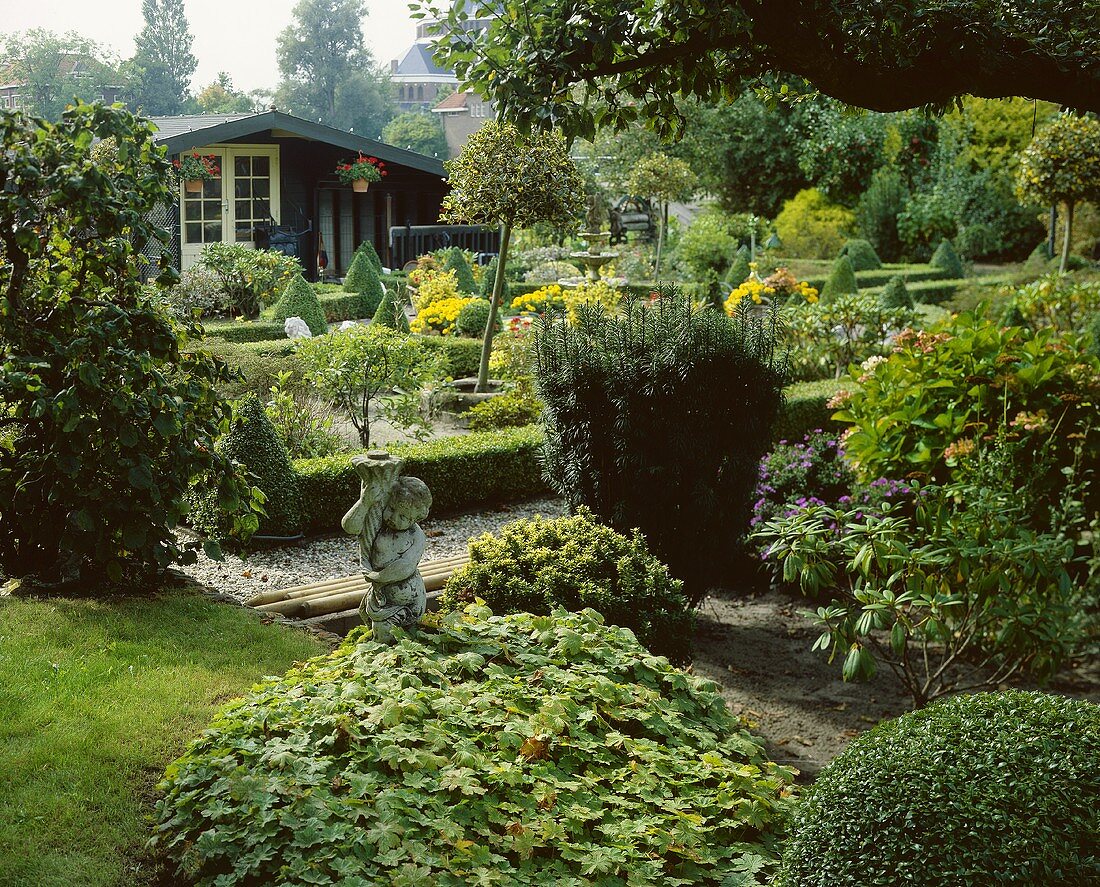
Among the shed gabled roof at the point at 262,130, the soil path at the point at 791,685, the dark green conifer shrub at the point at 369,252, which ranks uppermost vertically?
the shed gabled roof at the point at 262,130

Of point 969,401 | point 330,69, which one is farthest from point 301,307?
point 330,69

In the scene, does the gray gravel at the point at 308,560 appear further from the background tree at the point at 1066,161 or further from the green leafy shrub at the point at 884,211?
the green leafy shrub at the point at 884,211

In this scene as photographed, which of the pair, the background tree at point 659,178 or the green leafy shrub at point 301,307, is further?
the background tree at point 659,178

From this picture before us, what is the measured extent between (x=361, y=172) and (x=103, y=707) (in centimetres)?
1903

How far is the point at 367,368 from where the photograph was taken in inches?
366

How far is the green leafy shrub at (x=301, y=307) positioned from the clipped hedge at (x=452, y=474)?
734 centimetres

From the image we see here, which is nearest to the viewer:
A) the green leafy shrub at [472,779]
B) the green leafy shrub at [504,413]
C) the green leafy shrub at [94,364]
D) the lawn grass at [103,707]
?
the green leafy shrub at [472,779]

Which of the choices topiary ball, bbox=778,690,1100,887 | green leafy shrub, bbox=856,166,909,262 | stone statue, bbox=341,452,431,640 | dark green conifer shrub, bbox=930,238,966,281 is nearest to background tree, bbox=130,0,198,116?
green leafy shrub, bbox=856,166,909,262

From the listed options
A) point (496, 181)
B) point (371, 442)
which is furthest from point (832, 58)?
point (496, 181)

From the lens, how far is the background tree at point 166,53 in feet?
227

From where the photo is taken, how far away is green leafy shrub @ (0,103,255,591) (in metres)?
4.67

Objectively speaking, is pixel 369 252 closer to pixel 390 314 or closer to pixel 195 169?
pixel 195 169

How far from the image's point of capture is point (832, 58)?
3.05m

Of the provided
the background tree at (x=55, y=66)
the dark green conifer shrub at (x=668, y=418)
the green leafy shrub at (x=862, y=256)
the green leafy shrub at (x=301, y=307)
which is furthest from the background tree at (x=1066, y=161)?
the background tree at (x=55, y=66)
